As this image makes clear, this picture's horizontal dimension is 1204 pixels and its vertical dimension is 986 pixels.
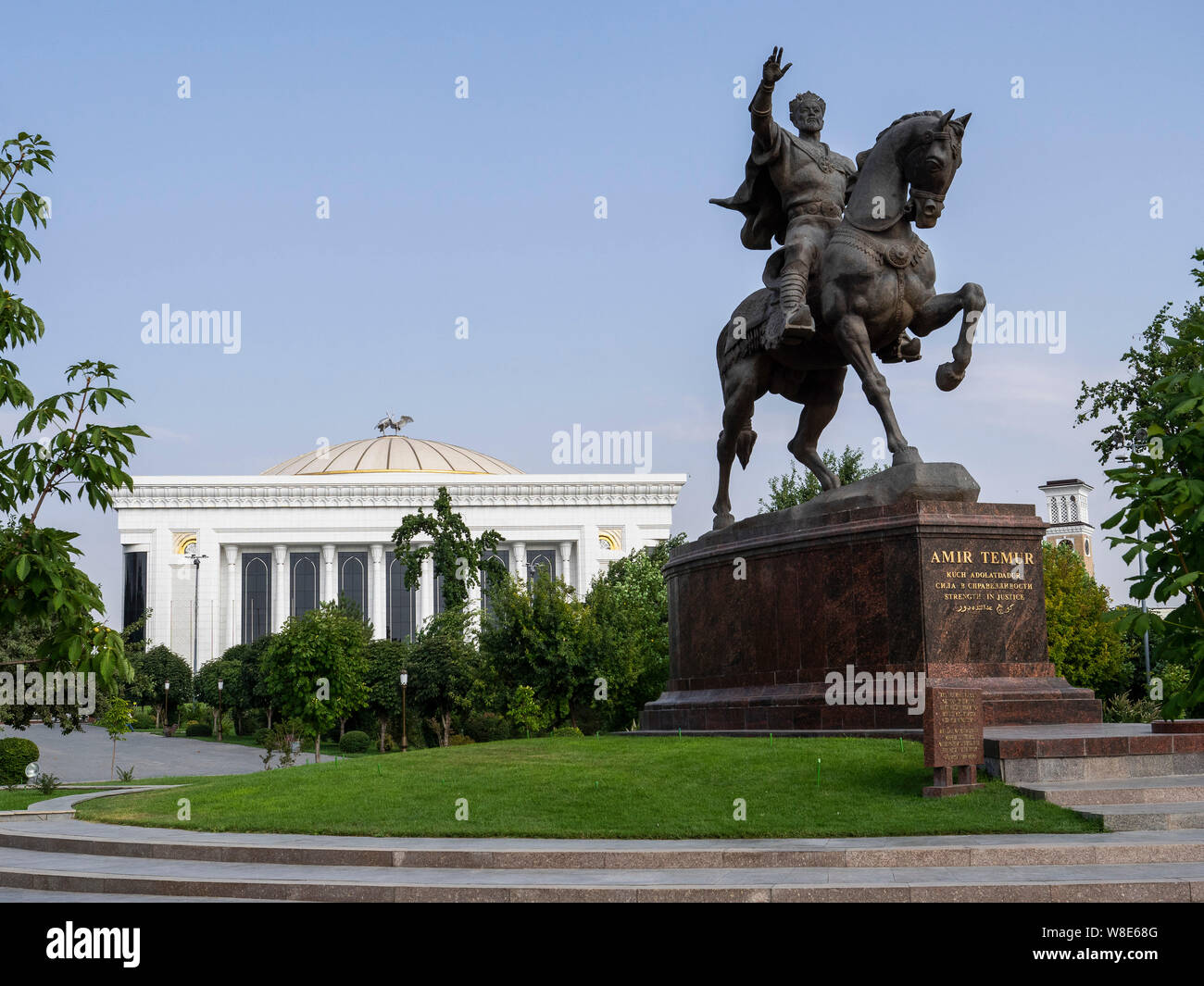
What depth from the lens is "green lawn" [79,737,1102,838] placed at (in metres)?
9.82

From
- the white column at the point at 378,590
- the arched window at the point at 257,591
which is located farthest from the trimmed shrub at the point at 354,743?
the arched window at the point at 257,591

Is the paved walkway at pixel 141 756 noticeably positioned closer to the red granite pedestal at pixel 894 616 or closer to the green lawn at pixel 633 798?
the green lawn at pixel 633 798

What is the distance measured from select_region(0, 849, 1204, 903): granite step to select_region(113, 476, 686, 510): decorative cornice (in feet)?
269

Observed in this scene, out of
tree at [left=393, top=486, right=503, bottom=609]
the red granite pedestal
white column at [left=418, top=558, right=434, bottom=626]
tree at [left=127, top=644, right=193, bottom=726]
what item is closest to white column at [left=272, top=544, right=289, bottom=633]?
white column at [left=418, top=558, right=434, bottom=626]

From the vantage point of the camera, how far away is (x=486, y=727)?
41688 mm

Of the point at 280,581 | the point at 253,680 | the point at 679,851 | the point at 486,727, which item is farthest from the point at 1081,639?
Answer: the point at 280,581

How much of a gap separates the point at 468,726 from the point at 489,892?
1416 inches

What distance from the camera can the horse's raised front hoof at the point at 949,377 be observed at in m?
14.4

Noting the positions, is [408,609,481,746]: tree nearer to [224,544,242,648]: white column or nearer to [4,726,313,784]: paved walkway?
[4,726,313,784]: paved walkway

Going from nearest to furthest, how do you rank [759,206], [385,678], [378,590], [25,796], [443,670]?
[759,206] < [25,796] < [443,670] < [385,678] < [378,590]

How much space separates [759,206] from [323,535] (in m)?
79.8

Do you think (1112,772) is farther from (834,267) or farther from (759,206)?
(759,206)
